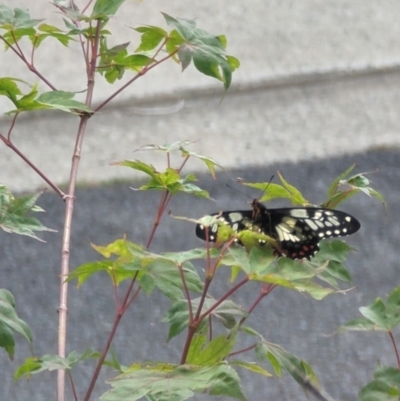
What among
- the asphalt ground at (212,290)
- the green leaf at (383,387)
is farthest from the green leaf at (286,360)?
the asphalt ground at (212,290)

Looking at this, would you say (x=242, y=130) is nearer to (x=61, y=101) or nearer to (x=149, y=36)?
(x=149, y=36)

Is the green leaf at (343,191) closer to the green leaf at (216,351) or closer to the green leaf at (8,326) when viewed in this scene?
the green leaf at (216,351)

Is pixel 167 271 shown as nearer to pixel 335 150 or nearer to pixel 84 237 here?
pixel 84 237

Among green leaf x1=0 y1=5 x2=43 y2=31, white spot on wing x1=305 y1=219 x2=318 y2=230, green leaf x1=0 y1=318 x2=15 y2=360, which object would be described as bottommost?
green leaf x1=0 y1=318 x2=15 y2=360

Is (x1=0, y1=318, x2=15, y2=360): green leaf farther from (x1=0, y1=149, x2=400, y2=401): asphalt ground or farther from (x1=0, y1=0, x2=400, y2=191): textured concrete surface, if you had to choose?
(x1=0, y1=0, x2=400, y2=191): textured concrete surface

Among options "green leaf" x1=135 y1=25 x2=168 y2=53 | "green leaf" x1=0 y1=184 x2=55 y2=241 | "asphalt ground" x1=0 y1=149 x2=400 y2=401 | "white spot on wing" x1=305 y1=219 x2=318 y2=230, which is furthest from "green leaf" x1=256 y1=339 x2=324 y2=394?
"asphalt ground" x1=0 y1=149 x2=400 y2=401

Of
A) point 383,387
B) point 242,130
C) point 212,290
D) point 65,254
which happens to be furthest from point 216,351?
point 242,130
